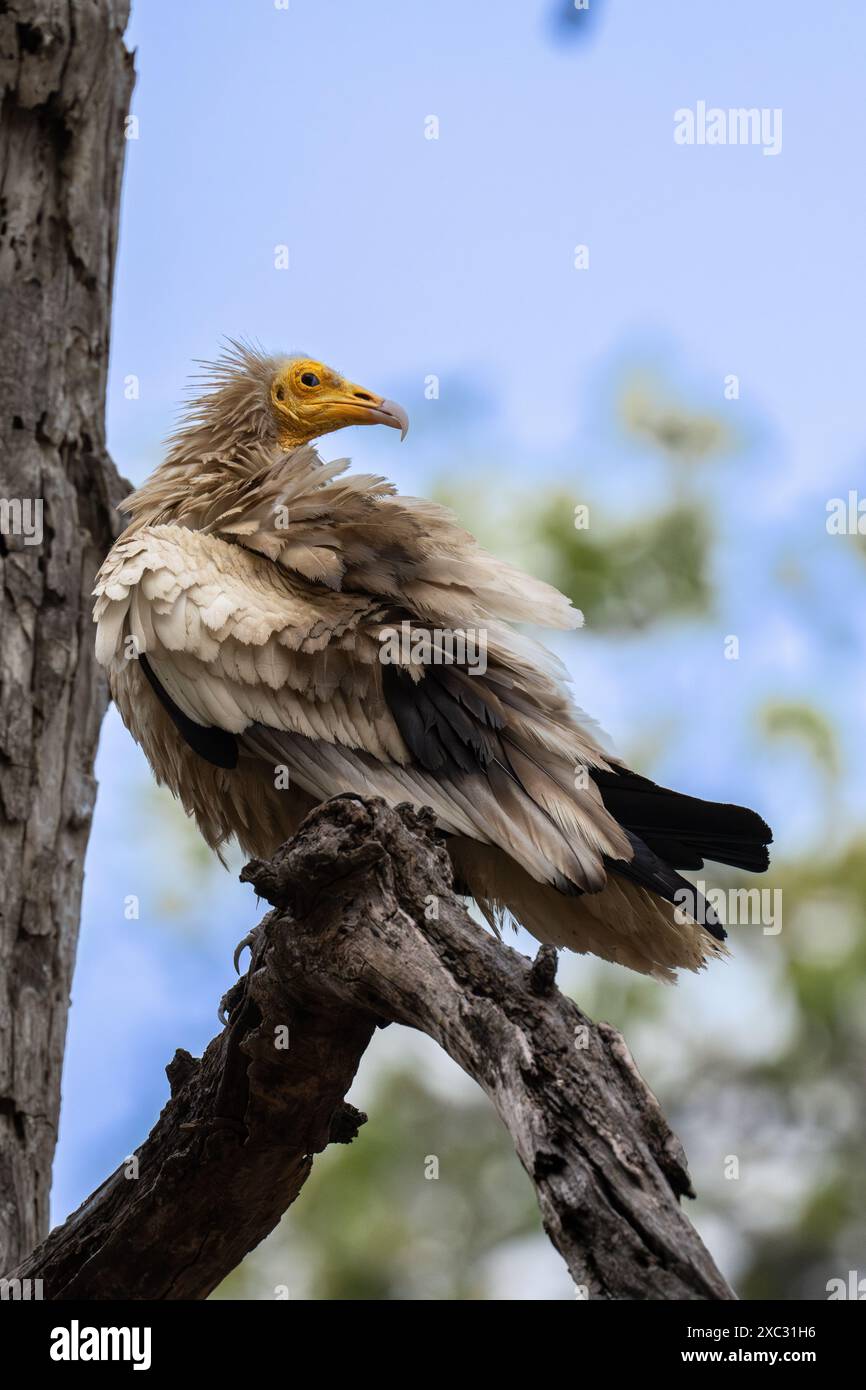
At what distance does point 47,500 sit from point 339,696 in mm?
1667

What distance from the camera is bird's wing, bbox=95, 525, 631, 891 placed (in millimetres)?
4980

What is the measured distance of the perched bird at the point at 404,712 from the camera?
490 cm

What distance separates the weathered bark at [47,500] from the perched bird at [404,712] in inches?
20.1

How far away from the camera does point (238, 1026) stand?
3816mm

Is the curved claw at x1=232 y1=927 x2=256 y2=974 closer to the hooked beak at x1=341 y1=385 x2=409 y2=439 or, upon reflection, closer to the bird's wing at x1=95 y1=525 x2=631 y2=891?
the bird's wing at x1=95 y1=525 x2=631 y2=891

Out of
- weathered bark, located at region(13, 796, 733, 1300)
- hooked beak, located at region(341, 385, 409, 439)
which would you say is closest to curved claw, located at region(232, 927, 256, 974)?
weathered bark, located at region(13, 796, 733, 1300)

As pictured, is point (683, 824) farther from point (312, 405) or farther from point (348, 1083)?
point (312, 405)

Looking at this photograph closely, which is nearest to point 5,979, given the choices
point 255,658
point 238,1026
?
point 255,658

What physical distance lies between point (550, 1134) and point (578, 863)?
78.8 inches

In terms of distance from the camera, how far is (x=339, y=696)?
5082mm

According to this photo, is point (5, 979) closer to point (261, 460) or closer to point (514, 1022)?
point (261, 460)

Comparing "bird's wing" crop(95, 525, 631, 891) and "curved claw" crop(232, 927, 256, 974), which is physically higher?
"bird's wing" crop(95, 525, 631, 891)

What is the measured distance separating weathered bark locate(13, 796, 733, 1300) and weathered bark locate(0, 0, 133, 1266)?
4.69 ft

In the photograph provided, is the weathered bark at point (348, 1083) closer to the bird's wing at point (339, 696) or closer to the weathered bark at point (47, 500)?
the bird's wing at point (339, 696)
